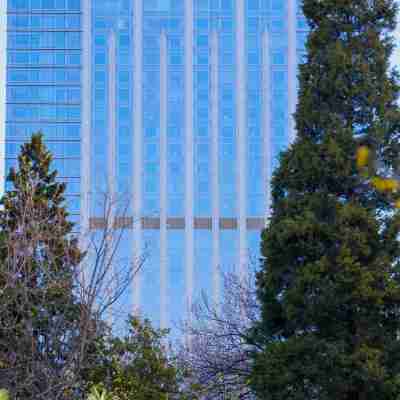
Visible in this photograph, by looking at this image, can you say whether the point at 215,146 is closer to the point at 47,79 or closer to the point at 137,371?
the point at 47,79

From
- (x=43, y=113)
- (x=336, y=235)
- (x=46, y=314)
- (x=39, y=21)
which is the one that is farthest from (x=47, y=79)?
(x=336, y=235)

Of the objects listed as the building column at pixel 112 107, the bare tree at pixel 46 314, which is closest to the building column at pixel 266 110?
the building column at pixel 112 107

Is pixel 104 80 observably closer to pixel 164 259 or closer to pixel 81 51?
pixel 81 51

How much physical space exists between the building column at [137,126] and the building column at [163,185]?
34.8 inches

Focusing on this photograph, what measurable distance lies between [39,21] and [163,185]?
936cm

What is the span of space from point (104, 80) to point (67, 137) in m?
2.91

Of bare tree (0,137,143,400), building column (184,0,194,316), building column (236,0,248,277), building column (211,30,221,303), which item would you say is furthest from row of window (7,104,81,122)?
bare tree (0,137,143,400)

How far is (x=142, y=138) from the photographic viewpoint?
45.4 metres

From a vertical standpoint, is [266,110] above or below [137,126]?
above

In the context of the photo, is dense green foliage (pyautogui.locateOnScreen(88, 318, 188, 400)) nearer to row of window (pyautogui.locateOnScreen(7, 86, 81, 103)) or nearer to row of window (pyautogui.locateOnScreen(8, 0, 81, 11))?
row of window (pyautogui.locateOnScreen(7, 86, 81, 103))

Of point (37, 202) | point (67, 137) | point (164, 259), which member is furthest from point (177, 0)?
point (37, 202)

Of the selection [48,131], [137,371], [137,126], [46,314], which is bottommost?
[137,371]

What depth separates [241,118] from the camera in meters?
45.5

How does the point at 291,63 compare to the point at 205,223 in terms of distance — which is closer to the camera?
the point at 205,223
